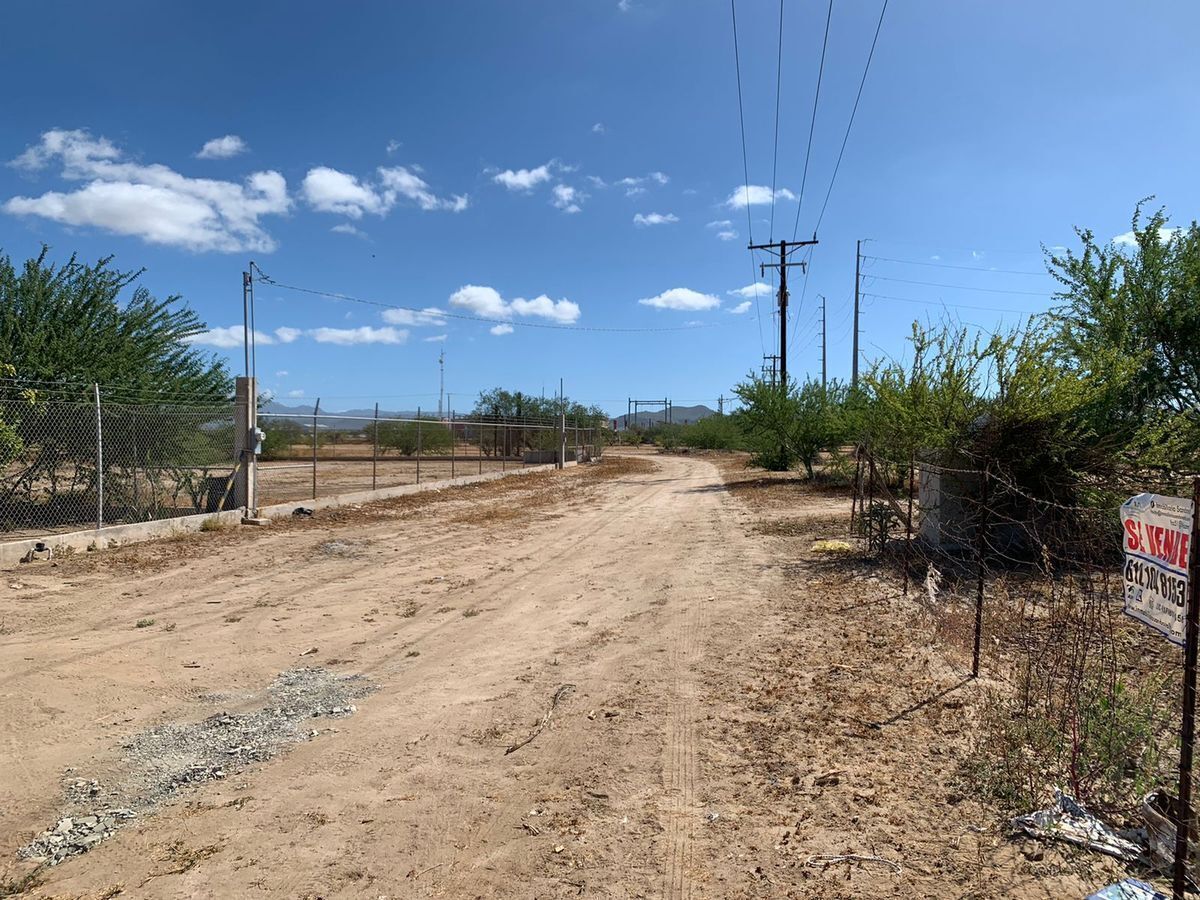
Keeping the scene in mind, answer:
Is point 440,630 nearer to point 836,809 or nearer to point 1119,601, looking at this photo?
point 836,809

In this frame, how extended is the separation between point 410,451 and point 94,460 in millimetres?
29024

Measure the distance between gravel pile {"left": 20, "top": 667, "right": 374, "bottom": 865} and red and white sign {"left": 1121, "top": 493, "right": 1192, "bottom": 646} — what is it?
14.6 ft

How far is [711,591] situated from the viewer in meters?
8.86

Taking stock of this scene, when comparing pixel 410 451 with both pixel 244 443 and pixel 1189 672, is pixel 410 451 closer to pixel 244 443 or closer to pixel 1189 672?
pixel 244 443

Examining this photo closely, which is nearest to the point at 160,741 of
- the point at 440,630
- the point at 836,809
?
the point at 440,630

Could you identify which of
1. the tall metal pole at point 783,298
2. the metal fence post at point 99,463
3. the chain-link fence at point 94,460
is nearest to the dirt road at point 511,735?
the metal fence post at point 99,463

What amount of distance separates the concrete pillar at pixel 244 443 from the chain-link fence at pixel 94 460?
1.81 ft

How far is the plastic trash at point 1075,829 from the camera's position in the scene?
3.21 m

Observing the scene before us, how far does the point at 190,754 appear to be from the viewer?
432 cm

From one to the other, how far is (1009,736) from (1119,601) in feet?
15.6

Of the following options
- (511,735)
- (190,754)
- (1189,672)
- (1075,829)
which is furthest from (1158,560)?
(190,754)

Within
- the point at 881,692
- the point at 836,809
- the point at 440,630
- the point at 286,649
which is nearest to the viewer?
the point at 836,809

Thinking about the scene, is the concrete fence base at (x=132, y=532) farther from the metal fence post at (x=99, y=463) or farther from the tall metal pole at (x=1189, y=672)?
the tall metal pole at (x=1189, y=672)

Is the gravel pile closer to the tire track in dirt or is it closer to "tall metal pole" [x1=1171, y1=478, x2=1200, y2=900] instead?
the tire track in dirt
